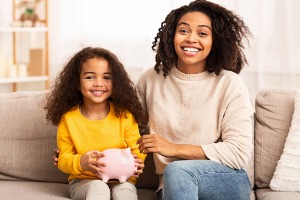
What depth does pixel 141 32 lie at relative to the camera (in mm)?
4574

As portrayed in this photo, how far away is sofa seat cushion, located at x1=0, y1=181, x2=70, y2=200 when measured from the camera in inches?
86.7

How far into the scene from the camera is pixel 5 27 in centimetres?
454

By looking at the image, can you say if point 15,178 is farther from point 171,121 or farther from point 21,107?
point 171,121

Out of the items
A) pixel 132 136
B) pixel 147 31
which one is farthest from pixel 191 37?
pixel 147 31

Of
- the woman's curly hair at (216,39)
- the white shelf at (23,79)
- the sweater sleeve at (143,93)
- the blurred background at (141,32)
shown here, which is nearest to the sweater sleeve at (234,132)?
the woman's curly hair at (216,39)

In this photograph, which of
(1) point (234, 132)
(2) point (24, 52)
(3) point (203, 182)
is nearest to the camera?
(3) point (203, 182)

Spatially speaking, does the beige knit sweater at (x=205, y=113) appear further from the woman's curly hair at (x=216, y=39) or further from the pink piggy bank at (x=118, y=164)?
the pink piggy bank at (x=118, y=164)

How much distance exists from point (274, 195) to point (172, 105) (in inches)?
19.6

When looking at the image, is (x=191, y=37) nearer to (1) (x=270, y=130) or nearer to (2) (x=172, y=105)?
(2) (x=172, y=105)

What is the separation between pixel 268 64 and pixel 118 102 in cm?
216

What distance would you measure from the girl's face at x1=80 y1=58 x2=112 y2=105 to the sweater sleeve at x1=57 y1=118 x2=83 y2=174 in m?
0.14

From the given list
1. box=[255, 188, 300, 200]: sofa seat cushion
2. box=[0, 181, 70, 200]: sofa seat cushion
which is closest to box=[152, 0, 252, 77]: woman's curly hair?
box=[255, 188, 300, 200]: sofa seat cushion

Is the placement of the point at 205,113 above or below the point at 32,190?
above

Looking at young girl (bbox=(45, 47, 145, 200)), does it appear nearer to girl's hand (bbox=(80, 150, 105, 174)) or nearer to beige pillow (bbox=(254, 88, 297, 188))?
girl's hand (bbox=(80, 150, 105, 174))
